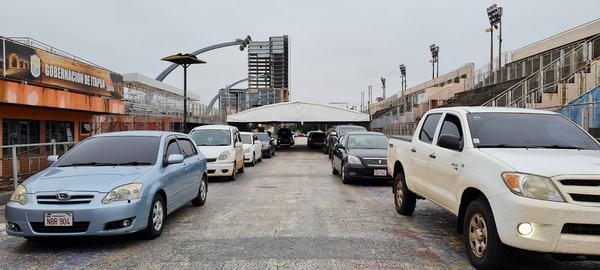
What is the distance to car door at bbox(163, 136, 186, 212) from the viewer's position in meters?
6.95

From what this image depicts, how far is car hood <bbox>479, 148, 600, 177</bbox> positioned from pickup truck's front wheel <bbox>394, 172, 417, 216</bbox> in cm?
258

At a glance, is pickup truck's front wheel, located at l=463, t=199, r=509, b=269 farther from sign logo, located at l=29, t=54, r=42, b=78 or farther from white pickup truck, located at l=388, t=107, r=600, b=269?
sign logo, located at l=29, t=54, r=42, b=78

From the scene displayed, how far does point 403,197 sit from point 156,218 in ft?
12.5

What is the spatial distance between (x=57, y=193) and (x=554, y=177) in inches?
205

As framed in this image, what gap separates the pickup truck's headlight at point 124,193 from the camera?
18.7ft

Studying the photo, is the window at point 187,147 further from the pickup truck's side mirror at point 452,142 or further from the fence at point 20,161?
the pickup truck's side mirror at point 452,142

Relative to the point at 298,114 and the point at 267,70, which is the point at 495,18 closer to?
the point at 298,114

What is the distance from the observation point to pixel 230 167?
13.7 metres

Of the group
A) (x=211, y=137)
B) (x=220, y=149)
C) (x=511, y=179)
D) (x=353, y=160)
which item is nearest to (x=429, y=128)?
(x=511, y=179)

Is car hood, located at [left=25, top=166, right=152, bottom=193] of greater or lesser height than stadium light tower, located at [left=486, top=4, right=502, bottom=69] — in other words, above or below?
below

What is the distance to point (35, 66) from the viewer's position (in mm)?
15711

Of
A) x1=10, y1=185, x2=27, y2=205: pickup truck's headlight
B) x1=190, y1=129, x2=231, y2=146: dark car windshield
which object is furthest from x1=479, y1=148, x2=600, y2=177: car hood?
x1=190, y1=129, x2=231, y2=146: dark car windshield

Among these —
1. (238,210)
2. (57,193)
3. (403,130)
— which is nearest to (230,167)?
(238,210)

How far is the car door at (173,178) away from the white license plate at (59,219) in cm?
149
